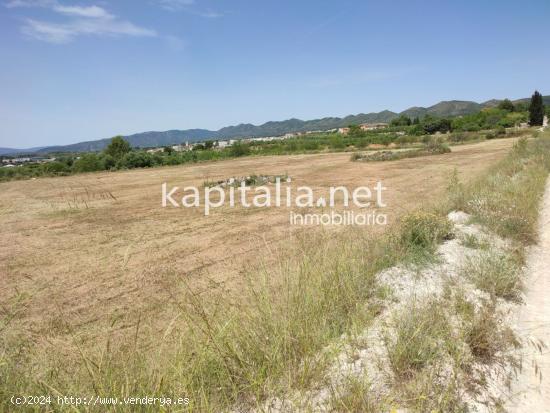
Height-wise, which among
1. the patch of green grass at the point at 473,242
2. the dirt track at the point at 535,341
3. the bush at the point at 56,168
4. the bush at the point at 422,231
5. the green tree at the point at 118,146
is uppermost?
the green tree at the point at 118,146

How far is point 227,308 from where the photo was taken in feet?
10.2

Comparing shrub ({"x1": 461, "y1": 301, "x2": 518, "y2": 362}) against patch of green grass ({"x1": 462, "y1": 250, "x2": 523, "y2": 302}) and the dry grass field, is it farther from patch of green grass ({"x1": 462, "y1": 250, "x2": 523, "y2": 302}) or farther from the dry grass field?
the dry grass field

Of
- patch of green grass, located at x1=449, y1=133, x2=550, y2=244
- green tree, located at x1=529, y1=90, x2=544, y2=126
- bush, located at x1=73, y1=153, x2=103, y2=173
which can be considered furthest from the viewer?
green tree, located at x1=529, y1=90, x2=544, y2=126

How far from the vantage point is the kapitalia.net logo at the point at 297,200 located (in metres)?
10.0

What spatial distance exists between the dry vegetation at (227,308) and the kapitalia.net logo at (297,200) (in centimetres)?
109

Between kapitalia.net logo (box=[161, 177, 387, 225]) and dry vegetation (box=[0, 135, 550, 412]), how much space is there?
109cm

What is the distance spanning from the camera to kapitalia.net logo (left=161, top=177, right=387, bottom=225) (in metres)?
10.0

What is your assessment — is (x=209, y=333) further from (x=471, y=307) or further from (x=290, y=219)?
(x=290, y=219)

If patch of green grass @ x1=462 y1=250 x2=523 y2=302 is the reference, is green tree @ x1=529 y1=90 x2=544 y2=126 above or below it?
above

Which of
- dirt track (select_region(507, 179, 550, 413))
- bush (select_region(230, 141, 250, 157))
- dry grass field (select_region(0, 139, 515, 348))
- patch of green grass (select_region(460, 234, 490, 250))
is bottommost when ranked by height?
dry grass field (select_region(0, 139, 515, 348))

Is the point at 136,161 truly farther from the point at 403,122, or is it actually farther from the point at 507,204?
the point at 403,122

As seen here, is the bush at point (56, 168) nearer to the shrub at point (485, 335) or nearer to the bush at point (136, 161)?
the bush at point (136, 161)

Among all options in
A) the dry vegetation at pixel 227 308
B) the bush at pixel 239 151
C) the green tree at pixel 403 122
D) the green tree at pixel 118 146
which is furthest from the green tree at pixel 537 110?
the green tree at pixel 118 146

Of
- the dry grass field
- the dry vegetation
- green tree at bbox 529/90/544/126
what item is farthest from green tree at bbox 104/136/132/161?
green tree at bbox 529/90/544/126
